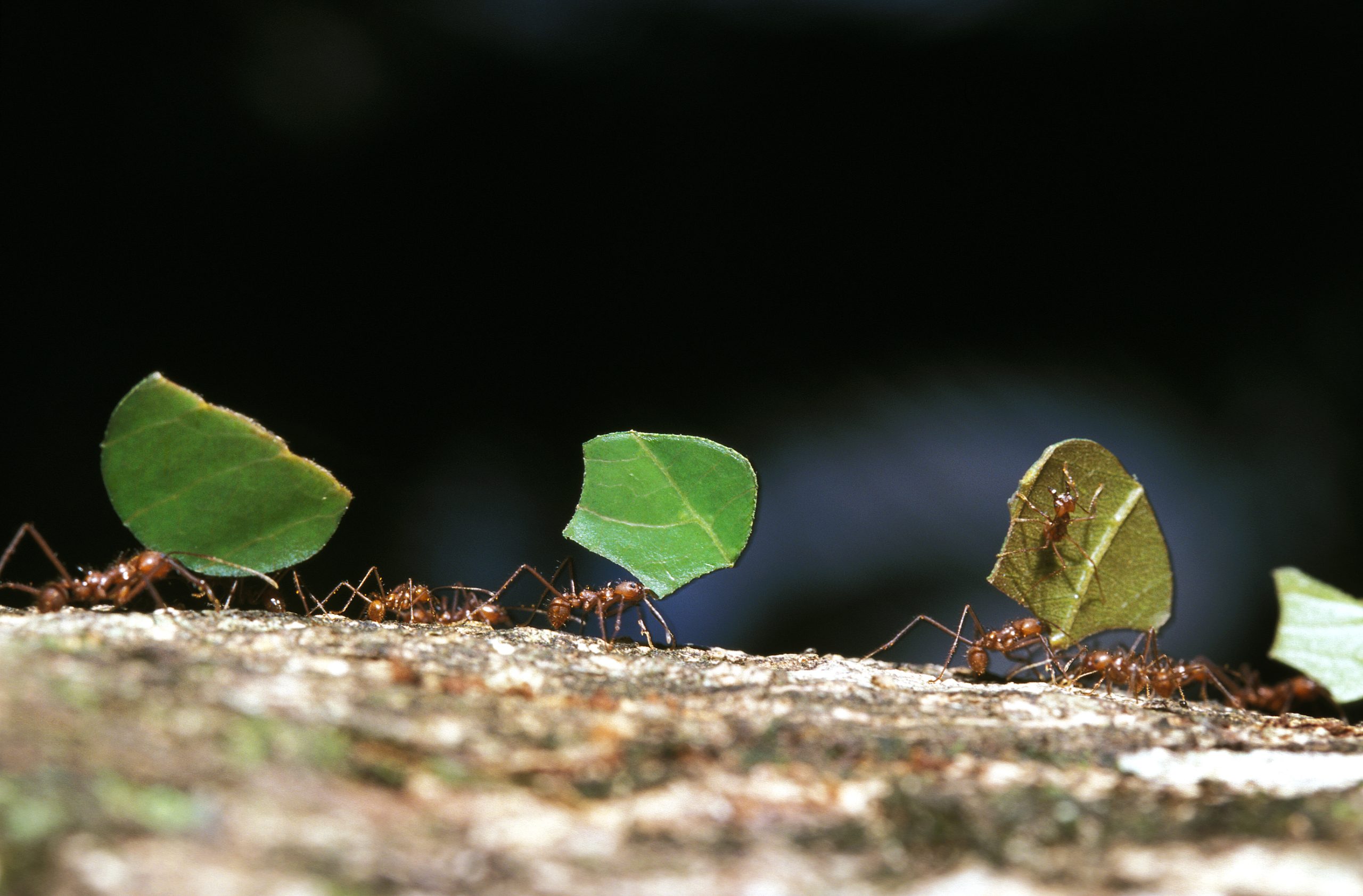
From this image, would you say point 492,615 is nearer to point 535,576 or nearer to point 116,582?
point 535,576

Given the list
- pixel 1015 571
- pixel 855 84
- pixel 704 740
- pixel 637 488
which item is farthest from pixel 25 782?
pixel 855 84

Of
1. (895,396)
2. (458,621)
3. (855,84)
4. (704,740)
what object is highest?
(855,84)

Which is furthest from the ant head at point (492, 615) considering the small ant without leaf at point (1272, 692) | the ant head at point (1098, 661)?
the small ant without leaf at point (1272, 692)

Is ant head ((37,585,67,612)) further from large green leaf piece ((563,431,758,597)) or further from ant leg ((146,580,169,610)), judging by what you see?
large green leaf piece ((563,431,758,597))

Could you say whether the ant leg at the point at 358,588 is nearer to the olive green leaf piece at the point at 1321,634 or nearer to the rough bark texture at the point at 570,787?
the rough bark texture at the point at 570,787

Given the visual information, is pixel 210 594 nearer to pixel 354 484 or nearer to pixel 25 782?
pixel 354 484

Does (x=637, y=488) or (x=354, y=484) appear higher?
(x=637, y=488)
